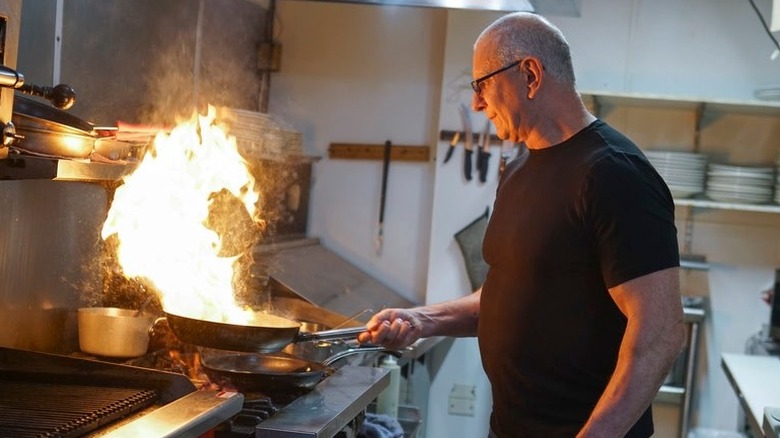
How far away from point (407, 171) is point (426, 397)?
→ 113 centimetres

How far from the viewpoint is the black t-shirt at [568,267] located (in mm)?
1685

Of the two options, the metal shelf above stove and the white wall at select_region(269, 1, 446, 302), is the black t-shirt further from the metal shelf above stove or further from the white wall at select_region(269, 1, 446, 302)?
the white wall at select_region(269, 1, 446, 302)

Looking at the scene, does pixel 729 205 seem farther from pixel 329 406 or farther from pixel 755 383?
pixel 329 406

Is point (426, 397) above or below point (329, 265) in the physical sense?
below

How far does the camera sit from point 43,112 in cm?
196

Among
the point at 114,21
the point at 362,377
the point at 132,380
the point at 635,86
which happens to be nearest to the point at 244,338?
the point at 132,380

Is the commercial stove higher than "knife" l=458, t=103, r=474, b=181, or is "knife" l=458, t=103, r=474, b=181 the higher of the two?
"knife" l=458, t=103, r=474, b=181

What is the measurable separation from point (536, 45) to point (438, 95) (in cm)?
251

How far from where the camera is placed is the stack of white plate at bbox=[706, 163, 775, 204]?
3.96 metres

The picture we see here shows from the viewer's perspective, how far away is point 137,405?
1744mm

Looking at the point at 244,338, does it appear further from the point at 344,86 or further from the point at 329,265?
the point at 344,86

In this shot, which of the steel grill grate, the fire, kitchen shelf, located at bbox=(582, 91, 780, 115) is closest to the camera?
the steel grill grate

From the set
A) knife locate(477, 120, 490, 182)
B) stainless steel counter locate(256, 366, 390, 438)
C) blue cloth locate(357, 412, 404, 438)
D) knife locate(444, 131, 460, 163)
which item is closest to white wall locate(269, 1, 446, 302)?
knife locate(444, 131, 460, 163)

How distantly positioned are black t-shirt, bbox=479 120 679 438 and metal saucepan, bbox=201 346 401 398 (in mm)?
462
